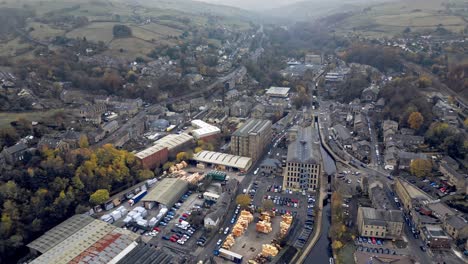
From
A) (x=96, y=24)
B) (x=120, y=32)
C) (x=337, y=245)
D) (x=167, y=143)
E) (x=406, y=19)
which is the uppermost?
(x=96, y=24)

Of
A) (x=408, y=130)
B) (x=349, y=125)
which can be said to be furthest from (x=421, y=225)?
(x=349, y=125)

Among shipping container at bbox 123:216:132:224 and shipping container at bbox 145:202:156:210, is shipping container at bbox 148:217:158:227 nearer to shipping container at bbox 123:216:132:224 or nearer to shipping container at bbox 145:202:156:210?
shipping container at bbox 123:216:132:224

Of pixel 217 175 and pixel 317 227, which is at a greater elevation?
pixel 217 175

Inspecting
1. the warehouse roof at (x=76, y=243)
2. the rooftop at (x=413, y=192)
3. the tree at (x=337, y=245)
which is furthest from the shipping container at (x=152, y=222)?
the rooftop at (x=413, y=192)

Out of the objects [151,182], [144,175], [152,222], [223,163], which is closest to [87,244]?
[152,222]

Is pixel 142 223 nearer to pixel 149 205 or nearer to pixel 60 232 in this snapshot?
pixel 149 205

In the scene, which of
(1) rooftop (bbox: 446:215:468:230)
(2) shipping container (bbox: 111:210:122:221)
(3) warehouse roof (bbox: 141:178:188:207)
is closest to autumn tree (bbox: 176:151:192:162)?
(3) warehouse roof (bbox: 141:178:188:207)

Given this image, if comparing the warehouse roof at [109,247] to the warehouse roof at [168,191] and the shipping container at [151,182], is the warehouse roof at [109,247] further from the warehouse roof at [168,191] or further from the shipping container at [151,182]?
the shipping container at [151,182]
